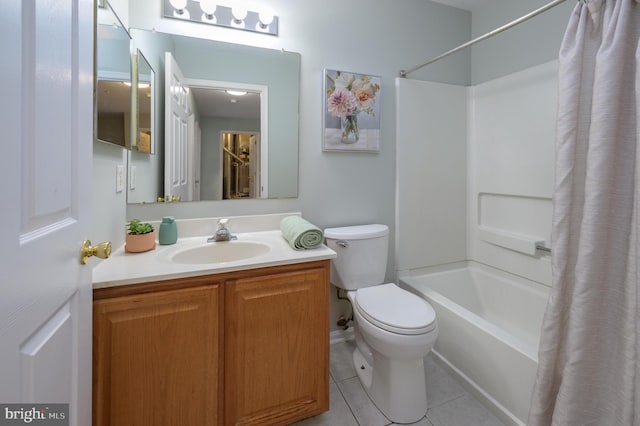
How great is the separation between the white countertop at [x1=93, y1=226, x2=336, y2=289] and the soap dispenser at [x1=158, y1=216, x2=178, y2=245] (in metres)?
0.03

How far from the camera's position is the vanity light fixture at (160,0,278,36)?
60.2 inches

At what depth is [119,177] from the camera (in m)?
1.34

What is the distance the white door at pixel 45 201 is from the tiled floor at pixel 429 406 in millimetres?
1081

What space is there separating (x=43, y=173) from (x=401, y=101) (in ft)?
6.39

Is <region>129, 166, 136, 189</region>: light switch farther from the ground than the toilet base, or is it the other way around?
<region>129, 166, 136, 189</region>: light switch

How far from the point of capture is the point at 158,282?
41.6 inches

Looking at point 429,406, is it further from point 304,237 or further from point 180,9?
point 180,9

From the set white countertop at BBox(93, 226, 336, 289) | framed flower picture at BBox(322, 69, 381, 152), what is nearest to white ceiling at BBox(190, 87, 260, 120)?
framed flower picture at BBox(322, 69, 381, 152)

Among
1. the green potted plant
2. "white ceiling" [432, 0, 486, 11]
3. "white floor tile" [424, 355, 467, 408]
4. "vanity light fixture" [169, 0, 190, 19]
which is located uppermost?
"white ceiling" [432, 0, 486, 11]

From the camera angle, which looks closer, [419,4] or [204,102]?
[204,102]

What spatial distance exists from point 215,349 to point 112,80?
114 centimetres

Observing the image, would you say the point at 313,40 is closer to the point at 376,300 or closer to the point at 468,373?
the point at 376,300

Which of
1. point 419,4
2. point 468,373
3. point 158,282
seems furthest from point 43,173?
point 419,4

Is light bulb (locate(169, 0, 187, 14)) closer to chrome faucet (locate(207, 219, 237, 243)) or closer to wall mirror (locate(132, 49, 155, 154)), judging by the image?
wall mirror (locate(132, 49, 155, 154))
